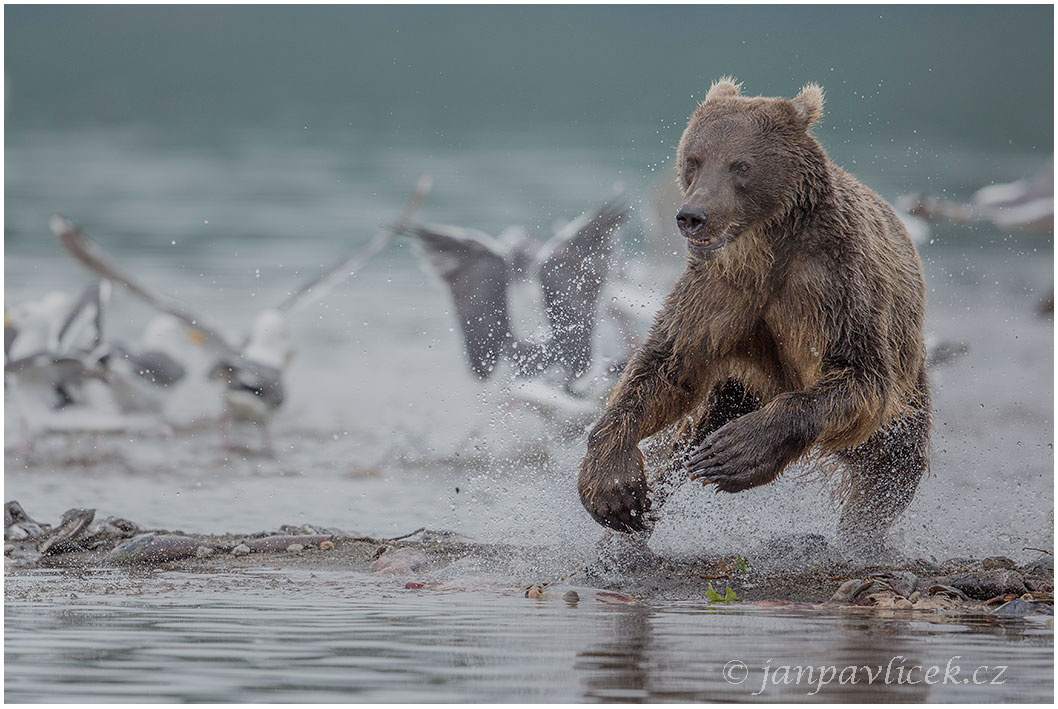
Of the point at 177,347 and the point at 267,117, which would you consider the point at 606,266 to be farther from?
the point at 267,117

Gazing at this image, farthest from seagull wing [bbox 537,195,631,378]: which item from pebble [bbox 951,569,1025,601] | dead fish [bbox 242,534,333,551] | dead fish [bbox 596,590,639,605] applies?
pebble [bbox 951,569,1025,601]

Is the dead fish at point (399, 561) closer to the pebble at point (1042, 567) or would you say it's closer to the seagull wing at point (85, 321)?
the pebble at point (1042, 567)

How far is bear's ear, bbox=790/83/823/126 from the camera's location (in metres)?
6.73

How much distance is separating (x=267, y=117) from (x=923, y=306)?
27.3 m

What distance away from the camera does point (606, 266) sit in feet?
34.6

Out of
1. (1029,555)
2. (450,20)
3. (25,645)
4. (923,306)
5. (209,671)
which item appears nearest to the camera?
(209,671)

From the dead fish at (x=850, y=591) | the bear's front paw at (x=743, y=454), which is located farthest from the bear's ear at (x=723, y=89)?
the dead fish at (x=850, y=591)

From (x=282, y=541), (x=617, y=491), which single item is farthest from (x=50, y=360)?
(x=617, y=491)

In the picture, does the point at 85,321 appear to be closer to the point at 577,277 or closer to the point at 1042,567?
the point at 577,277

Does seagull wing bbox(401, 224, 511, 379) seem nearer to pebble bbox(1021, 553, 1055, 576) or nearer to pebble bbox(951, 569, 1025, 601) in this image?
pebble bbox(1021, 553, 1055, 576)

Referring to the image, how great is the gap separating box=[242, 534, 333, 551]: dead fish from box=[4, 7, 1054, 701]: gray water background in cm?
76

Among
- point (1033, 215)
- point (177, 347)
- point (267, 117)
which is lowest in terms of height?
point (177, 347)

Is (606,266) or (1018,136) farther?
(1018,136)

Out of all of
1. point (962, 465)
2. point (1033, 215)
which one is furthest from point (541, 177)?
point (962, 465)
